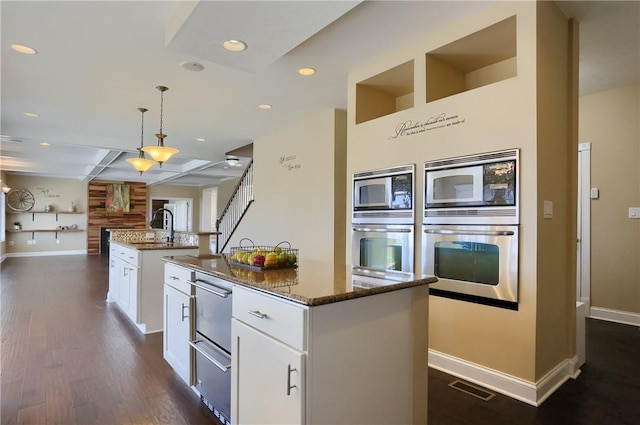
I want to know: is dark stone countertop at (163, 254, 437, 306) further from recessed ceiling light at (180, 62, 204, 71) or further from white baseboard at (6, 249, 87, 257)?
white baseboard at (6, 249, 87, 257)

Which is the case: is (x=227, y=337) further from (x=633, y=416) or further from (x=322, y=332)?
(x=633, y=416)

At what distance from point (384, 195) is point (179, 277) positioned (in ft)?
5.97

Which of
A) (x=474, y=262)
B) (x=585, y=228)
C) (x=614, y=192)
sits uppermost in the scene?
(x=614, y=192)

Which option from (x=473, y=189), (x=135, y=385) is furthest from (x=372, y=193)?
(x=135, y=385)

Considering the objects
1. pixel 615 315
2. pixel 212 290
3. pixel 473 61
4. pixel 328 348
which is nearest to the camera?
pixel 328 348

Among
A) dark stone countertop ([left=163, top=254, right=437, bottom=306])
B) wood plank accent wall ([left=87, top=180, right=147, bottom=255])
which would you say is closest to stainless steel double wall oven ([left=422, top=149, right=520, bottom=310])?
dark stone countertop ([left=163, top=254, right=437, bottom=306])

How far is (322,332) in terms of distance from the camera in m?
1.43

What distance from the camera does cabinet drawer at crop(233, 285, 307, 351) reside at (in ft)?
4.67

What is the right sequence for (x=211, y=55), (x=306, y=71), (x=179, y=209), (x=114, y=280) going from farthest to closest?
(x=179, y=209)
(x=114, y=280)
(x=306, y=71)
(x=211, y=55)

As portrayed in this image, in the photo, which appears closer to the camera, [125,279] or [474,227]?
[474,227]

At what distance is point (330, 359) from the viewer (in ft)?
4.78

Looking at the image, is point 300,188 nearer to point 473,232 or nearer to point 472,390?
point 473,232

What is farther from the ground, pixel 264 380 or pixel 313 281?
pixel 313 281

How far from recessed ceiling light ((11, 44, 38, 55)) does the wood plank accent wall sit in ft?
34.7
